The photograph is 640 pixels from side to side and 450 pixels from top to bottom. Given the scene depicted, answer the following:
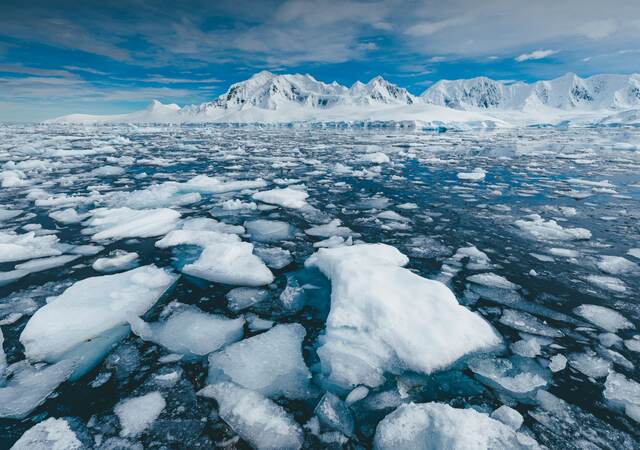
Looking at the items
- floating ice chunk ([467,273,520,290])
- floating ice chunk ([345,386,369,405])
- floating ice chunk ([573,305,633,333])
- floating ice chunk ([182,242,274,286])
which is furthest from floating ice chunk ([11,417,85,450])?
floating ice chunk ([573,305,633,333])

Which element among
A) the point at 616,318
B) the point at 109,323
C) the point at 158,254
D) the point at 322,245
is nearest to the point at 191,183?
the point at 158,254

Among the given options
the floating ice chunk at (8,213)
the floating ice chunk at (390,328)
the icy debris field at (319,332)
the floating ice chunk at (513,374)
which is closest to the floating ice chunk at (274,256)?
the icy debris field at (319,332)

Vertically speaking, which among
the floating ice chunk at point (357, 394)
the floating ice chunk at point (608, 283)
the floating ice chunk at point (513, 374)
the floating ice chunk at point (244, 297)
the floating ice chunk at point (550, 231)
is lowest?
the floating ice chunk at point (357, 394)

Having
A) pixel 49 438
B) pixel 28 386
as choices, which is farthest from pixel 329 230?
pixel 49 438

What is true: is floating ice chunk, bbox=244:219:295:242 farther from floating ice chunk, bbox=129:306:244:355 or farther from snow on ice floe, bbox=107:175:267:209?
snow on ice floe, bbox=107:175:267:209

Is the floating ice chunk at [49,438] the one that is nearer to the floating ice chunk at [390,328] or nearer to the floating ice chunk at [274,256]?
the floating ice chunk at [390,328]

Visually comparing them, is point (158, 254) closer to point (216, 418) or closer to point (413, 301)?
point (216, 418)

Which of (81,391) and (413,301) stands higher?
(413,301)
